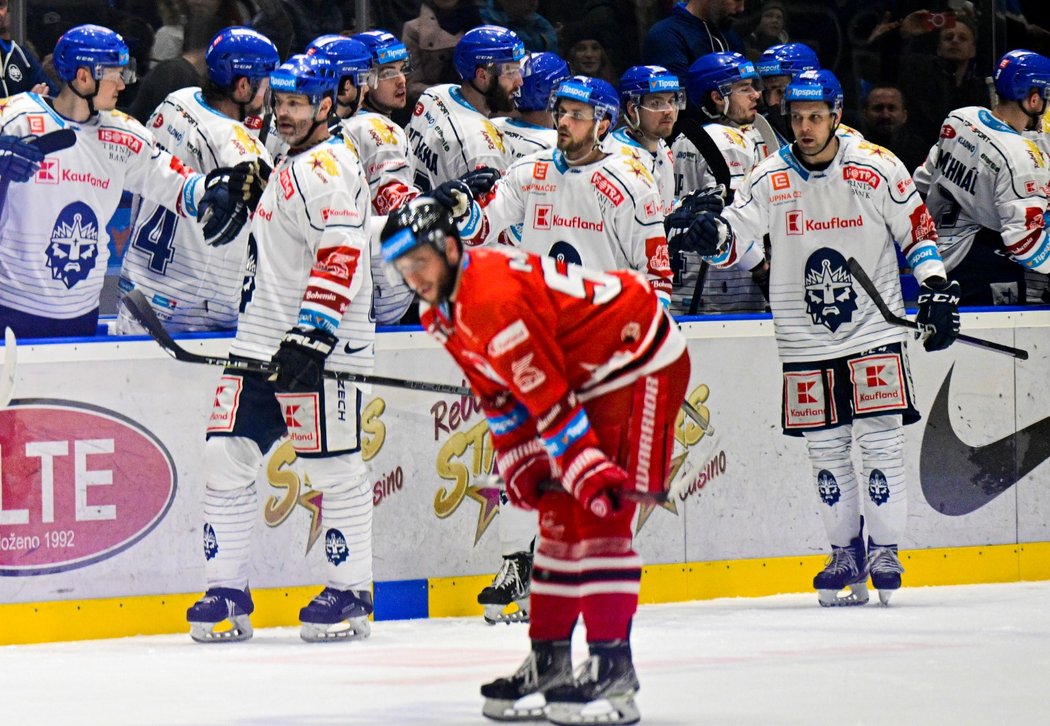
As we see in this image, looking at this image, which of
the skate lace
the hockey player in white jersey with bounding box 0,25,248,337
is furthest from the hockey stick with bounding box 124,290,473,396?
the skate lace

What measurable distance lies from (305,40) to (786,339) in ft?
8.47

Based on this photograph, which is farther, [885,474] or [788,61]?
[788,61]

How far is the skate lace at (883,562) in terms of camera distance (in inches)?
230

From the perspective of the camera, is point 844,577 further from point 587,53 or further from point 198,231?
point 587,53

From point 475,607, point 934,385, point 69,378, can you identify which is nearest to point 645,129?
point 934,385

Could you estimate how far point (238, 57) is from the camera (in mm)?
6223

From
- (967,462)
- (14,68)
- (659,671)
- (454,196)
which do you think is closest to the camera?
(659,671)

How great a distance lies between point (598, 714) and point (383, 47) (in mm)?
3325

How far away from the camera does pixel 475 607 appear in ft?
19.4

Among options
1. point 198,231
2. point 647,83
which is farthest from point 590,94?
point 198,231

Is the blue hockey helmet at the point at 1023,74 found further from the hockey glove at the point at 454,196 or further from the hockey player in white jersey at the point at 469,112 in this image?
the hockey glove at the point at 454,196

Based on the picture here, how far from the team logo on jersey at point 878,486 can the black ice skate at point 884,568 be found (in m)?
0.15

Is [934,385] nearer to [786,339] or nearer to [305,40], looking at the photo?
[786,339]

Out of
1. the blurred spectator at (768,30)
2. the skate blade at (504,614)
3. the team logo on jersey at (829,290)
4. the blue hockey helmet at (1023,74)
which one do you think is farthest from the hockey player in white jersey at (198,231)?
the blurred spectator at (768,30)
